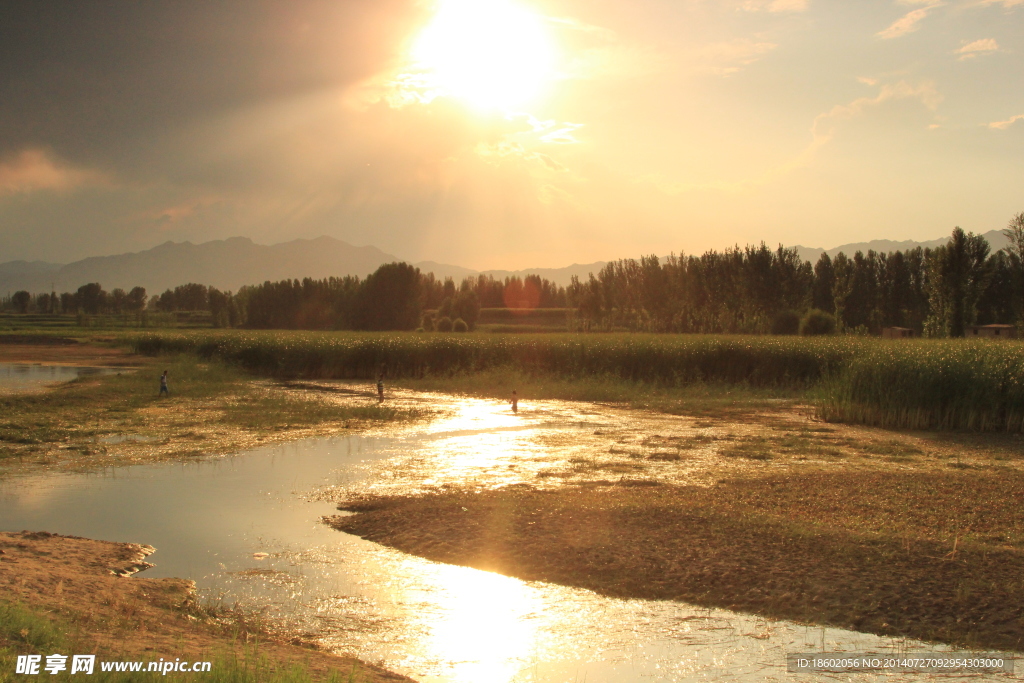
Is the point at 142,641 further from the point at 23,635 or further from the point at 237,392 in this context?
the point at 237,392

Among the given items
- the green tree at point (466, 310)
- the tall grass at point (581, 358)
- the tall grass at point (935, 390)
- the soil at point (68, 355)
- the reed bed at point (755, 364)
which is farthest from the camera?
the green tree at point (466, 310)

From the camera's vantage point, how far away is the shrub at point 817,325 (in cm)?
5297

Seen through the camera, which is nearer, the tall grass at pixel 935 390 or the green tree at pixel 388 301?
the tall grass at pixel 935 390

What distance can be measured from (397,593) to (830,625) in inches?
170

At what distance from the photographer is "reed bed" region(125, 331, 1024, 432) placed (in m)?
19.3

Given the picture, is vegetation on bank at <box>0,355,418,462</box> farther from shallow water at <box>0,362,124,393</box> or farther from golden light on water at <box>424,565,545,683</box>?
golden light on water at <box>424,565,545,683</box>

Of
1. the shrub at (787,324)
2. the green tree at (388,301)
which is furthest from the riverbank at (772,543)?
the green tree at (388,301)

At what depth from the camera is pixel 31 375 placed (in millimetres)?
38281

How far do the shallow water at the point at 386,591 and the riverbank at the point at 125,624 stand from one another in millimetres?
476

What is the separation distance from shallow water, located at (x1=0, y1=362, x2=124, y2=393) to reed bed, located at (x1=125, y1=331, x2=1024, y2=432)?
843cm

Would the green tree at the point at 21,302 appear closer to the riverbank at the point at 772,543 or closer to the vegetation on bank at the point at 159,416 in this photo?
the vegetation on bank at the point at 159,416

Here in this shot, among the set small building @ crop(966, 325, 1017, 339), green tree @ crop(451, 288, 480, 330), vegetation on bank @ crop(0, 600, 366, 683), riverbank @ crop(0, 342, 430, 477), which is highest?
green tree @ crop(451, 288, 480, 330)

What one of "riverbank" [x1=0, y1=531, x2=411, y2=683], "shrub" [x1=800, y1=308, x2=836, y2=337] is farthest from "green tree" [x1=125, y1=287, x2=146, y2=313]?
"riverbank" [x1=0, y1=531, x2=411, y2=683]

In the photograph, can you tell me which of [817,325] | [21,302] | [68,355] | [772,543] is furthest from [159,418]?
[21,302]
